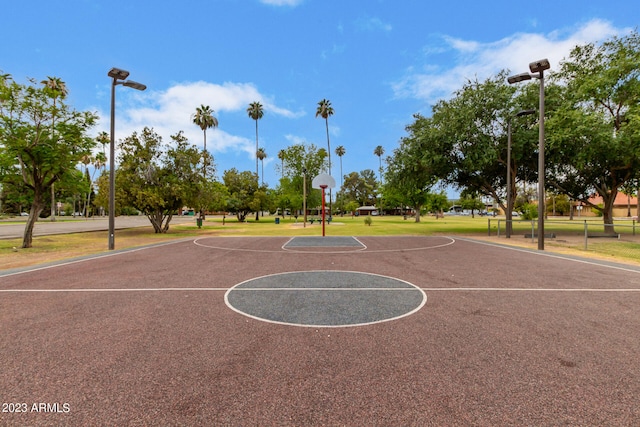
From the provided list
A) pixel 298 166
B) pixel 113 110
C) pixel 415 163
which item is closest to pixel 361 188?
pixel 298 166

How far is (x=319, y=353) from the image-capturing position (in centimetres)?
348

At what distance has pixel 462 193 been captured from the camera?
2766 centimetres

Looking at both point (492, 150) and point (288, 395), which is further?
point (492, 150)

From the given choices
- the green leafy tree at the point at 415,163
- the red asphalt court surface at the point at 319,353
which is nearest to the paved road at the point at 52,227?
the red asphalt court surface at the point at 319,353

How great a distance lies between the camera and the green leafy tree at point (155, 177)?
21.1 m

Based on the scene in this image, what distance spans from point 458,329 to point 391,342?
1.16 meters

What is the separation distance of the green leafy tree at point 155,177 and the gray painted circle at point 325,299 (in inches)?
698

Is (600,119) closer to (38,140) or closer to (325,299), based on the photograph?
(325,299)

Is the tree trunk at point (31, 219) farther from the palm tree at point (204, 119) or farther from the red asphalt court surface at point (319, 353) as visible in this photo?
the palm tree at point (204, 119)

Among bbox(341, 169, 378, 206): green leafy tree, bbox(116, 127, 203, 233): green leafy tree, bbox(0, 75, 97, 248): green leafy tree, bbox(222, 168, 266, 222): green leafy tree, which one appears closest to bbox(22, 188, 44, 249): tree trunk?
bbox(0, 75, 97, 248): green leafy tree

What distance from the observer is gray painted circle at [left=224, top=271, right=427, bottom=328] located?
4.66 metres

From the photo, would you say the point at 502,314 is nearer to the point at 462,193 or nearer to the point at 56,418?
the point at 56,418

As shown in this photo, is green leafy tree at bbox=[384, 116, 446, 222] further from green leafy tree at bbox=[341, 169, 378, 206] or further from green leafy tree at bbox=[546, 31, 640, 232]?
green leafy tree at bbox=[341, 169, 378, 206]

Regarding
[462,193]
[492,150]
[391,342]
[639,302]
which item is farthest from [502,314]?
[462,193]
